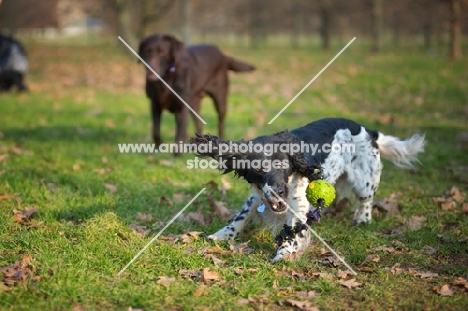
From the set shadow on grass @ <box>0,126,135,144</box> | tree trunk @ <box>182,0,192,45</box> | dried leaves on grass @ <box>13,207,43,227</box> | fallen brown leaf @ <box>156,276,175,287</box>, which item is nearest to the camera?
fallen brown leaf @ <box>156,276,175,287</box>

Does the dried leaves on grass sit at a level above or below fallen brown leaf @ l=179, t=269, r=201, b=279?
above

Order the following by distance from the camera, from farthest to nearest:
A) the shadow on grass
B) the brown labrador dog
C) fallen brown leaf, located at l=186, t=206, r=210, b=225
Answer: the shadow on grass < the brown labrador dog < fallen brown leaf, located at l=186, t=206, r=210, b=225

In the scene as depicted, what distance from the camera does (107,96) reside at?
14844 mm

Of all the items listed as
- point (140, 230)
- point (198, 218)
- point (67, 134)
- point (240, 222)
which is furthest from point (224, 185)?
point (67, 134)

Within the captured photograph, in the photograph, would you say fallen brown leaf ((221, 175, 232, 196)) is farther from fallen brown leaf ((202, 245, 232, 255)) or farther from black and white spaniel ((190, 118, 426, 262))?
fallen brown leaf ((202, 245, 232, 255))

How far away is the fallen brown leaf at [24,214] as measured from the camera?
5301mm

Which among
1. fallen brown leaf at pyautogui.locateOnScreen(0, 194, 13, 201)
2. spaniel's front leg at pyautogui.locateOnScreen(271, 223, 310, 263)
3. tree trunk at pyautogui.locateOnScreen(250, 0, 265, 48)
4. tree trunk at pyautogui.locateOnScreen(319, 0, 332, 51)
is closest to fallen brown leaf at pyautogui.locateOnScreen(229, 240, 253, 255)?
spaniel's front leg at pyautogui.locateOnScreen(271, 223, 310, 263)

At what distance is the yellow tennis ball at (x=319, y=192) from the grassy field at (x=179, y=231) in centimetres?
50

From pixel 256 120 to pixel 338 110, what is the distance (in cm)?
237

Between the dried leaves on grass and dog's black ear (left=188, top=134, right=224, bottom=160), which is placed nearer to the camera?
dog's black ear (left=188, top=134, right=224, bottom=160)

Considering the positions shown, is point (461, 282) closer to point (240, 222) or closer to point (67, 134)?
point (240, 222)

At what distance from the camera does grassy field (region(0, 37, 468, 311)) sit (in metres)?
3.94

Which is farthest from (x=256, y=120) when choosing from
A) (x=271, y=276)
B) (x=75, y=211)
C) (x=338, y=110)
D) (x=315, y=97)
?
(x=271, y=276)

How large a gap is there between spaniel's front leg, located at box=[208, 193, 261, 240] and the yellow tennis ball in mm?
552
